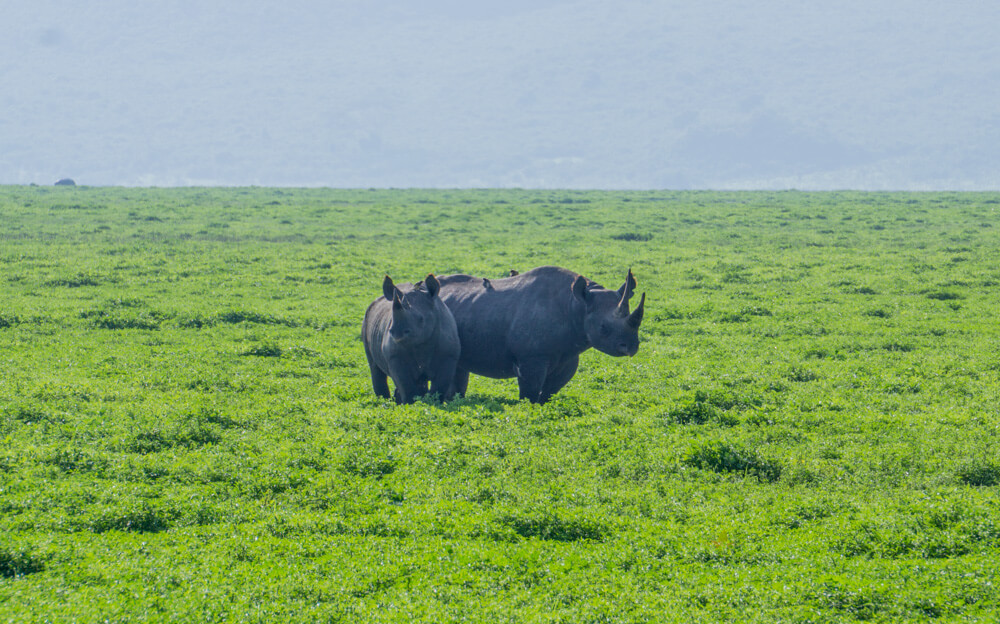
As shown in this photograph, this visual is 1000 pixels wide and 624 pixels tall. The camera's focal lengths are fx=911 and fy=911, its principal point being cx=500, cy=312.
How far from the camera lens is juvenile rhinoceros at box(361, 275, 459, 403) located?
13117 millimetres

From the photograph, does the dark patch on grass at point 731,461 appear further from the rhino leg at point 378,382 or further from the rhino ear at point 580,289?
the rhino leg at point 378,382

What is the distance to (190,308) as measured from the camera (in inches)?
880

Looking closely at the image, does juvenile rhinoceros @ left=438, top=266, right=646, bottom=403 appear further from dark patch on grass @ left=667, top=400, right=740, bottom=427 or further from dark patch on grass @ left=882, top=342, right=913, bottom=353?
dark patch on grass @ left=882, top=342, right=913, bottom=353

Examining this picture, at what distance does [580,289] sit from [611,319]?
733 millimetres

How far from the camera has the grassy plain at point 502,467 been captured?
7.34 m

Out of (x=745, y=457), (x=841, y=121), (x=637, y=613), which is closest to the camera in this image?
(x=637, y=613)

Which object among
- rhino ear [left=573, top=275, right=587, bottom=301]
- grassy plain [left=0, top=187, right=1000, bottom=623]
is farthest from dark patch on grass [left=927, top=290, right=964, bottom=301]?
rhino ear [left=573, top=275, right=587, bottom=301]

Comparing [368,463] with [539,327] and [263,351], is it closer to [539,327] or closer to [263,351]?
→ [539,327]

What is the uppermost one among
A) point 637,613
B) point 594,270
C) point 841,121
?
point 841,121

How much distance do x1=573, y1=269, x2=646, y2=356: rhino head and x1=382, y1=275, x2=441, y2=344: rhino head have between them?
Result: 7.25 ft

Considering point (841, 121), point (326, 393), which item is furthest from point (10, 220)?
point (841, 121)

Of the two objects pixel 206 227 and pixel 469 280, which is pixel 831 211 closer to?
pixel 206 227

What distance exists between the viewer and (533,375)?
1412 centimetres

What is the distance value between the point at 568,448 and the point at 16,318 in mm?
14556
